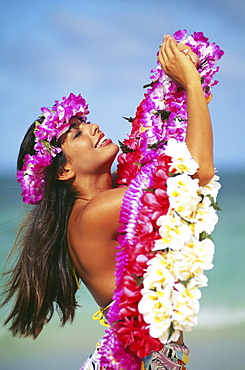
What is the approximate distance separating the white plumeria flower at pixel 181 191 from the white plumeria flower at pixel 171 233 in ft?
0.11

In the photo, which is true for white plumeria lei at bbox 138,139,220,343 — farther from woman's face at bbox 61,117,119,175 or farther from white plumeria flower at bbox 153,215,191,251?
woman's face at bbox 61,117,119,175

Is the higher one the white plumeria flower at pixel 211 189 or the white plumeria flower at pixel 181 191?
the white plumeria flower at pixel 211 189

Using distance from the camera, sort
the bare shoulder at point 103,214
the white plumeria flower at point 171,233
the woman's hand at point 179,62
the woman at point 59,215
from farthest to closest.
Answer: the woman at point 59,215
the bare shoulder at point 103,214
the woman's hand at point 179,62
the white plumeria flower at point 171,233

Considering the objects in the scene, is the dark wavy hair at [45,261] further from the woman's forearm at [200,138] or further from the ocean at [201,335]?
the ocean at [201,335]

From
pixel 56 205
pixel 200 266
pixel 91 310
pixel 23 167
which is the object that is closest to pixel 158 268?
pixel 200 266

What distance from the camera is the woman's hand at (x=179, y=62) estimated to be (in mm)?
2166

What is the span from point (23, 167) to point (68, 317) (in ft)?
2.07

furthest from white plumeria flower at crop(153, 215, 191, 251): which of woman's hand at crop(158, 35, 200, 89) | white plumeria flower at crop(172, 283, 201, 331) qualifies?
woman's hand at crop(158, 35, 200, 89)

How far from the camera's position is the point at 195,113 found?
208cm

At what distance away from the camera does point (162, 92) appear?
8.30 ft

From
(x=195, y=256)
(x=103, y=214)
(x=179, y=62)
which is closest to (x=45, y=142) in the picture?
(x=103, y=214)

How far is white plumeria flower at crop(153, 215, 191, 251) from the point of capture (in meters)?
1.99

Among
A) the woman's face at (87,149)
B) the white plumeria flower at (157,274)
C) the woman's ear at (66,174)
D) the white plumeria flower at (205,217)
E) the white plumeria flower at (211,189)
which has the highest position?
the woman's face at (87,149)

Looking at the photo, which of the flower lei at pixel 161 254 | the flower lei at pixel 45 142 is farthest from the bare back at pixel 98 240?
the flower lei at pixel 45 142
